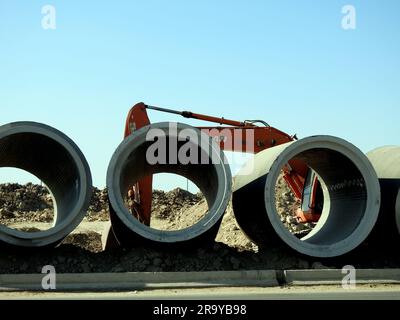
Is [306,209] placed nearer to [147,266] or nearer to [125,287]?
[147,266]

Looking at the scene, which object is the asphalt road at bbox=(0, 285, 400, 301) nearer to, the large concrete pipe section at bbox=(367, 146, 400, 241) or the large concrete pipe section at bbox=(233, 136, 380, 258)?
the large concrete pipe section at bbox=(233, 136, 380, 258)

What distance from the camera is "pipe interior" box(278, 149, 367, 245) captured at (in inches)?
450

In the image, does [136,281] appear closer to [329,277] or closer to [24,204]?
[329,277]

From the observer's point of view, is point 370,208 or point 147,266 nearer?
point 147,266

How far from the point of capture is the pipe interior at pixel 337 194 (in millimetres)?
11430

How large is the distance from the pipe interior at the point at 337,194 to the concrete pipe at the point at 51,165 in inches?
168

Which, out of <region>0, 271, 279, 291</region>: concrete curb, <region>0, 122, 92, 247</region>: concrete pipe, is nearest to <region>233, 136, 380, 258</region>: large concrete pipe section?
<region>0, 271, 279, 291</region>: concrete curb

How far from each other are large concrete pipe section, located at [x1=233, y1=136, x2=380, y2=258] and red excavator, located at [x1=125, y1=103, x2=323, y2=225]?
2.51ft

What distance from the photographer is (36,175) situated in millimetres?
14023
